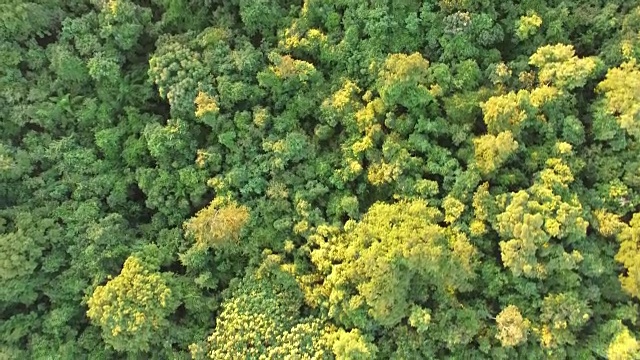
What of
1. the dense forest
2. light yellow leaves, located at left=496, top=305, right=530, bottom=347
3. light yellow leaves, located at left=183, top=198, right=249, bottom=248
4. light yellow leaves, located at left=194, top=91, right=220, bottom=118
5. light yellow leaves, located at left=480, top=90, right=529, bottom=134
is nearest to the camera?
light yellow leaves, located at left=496, top=305, right=530, bottom=347

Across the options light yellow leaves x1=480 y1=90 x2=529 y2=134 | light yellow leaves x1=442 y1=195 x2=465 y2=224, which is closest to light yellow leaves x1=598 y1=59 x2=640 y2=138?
light yellow leaves x1=480 y1=90 x2=529 y2=134

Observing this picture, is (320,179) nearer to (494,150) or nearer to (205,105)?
(205,105)

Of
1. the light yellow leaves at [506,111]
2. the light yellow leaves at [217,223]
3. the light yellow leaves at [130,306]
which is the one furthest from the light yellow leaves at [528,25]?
the light yellow leaves at [130,306]

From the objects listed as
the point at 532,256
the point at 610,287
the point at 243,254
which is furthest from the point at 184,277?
the point at 610,287

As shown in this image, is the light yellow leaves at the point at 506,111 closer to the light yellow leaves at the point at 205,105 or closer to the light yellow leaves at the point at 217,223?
the light yellow leaves at the point at 217,223

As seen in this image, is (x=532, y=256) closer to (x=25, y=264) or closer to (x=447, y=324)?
(x=447, y=324)

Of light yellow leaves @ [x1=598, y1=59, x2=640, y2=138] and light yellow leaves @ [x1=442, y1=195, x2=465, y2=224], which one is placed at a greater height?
light yellow leaves @ [x1=598, y1=59, x2=640, y2=138]

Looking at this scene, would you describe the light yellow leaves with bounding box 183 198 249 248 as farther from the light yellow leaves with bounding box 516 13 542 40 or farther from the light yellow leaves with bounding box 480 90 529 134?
the light yellow leaves with bounding box 516 13 542 40

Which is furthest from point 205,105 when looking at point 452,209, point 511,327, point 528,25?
point 511,327
